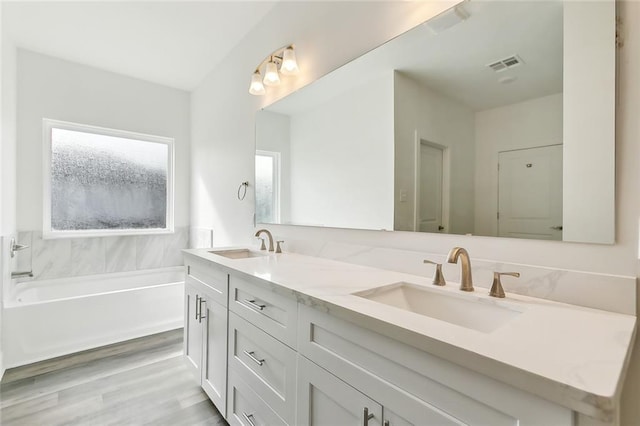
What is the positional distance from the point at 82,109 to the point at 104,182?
75 centimetres

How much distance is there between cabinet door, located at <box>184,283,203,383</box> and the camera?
183cm

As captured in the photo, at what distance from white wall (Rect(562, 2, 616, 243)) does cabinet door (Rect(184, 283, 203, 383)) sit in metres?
1.86

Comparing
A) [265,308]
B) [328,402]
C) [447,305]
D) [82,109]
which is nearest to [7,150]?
[82,109]

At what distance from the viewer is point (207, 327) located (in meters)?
1.72

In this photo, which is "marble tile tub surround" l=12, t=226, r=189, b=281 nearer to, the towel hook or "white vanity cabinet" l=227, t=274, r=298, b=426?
the towel hook

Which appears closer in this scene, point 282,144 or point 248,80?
point 282,144

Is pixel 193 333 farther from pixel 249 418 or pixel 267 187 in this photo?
pixel 267 187

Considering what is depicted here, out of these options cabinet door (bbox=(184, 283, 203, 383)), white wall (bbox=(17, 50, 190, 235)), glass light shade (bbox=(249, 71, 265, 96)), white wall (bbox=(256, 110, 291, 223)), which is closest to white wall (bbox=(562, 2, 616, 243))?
white wall (bbox=(256, 110, 291, 223))

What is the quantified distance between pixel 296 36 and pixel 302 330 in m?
1.84

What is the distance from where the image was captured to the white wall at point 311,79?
0.81m

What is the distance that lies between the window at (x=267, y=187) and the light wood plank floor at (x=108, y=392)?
1263 mm

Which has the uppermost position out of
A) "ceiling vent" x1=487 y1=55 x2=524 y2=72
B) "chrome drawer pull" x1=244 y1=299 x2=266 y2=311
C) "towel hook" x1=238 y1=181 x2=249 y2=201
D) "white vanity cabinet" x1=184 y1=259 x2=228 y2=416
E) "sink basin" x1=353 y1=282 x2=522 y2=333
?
"ceiling vent" x1=487 y1=55 x2=524 y2=72

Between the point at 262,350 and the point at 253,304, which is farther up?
the point at 253,304

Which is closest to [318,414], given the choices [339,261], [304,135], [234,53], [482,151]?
[339,261]
